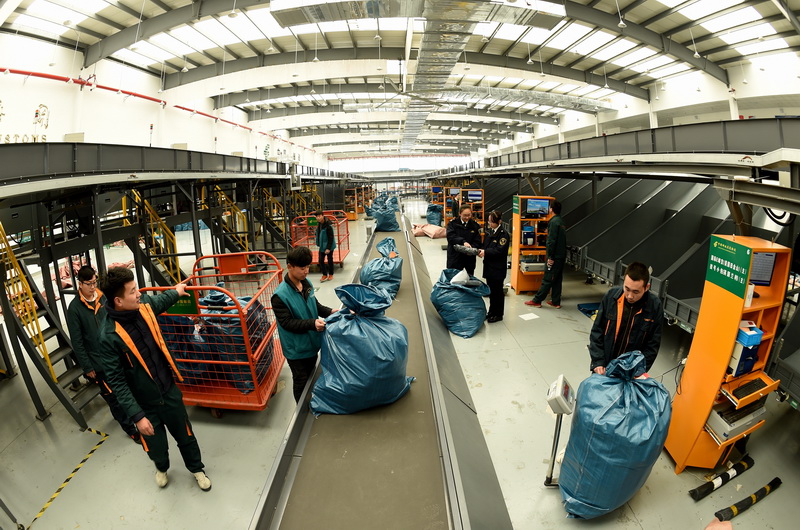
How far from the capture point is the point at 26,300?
11.9 feet

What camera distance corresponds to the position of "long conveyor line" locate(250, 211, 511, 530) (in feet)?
5.51

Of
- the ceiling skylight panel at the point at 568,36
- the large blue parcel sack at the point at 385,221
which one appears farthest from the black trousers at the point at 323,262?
the ceiling skylight panel at the point at 568,36

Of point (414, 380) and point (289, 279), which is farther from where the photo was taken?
point (414, 380)

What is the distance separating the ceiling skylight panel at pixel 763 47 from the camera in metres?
8.67

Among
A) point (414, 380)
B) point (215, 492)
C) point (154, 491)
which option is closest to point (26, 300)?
point (154, 491)

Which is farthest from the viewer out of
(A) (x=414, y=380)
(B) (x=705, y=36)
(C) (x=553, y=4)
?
(B) (x=705, y=36)

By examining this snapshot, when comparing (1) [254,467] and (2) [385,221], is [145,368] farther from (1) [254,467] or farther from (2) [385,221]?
(2) [385,221]

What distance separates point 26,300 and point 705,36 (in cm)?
1438

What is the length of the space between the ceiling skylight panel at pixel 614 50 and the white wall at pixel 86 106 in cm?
1205

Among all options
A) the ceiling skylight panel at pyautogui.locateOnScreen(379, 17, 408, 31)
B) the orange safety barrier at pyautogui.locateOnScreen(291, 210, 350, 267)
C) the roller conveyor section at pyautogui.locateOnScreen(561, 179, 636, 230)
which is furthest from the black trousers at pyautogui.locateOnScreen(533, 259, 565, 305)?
the ceiling skylight panel at pyautogui.locateOnScreen(379, 17, 408, 31)

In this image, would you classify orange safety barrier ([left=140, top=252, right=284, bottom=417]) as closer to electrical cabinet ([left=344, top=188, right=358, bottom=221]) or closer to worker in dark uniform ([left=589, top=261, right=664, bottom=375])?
worker in dark uniform ([left=589, top=261, right=664, bottom=375])

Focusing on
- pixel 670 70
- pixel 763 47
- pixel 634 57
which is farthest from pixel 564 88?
pixel 763 47

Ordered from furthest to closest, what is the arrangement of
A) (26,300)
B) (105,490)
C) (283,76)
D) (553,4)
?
(283,76), (553,4), (26,300), (105,490)

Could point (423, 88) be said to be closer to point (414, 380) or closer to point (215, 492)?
point (414, 380)
